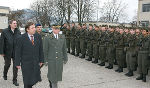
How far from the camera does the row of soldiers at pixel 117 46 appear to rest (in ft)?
25.7

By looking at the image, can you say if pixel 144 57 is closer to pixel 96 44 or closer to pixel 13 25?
pixel 96 44

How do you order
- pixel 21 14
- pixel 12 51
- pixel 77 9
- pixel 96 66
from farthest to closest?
1. pixel 21 14
2. pixel 77 9
3. pixel 96 66
4. pixel 12 51

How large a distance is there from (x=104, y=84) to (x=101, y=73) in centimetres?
152

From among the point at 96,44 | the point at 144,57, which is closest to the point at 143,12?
the point at 96,44

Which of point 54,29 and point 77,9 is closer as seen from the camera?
point 54,29

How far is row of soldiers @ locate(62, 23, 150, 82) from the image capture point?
7.84 metres

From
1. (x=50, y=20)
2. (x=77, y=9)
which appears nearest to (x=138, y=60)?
(x=77, y=9)

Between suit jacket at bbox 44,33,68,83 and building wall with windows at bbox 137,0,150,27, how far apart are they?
4057 cm

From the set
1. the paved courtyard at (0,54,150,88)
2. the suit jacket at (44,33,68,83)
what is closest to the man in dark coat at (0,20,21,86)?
the paved courtyard at (0,54,150,88)

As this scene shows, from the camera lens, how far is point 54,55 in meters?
5.48

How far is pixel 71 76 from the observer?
26.5 feet

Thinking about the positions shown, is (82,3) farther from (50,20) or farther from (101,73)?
(101,73)

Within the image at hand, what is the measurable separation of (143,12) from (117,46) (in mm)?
38534

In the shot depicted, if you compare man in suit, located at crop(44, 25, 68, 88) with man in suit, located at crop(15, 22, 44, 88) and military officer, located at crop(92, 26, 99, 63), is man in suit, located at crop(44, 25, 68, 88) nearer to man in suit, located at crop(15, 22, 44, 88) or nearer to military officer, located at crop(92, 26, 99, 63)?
man in suit, located at crop(15, 22, 44, 88)
